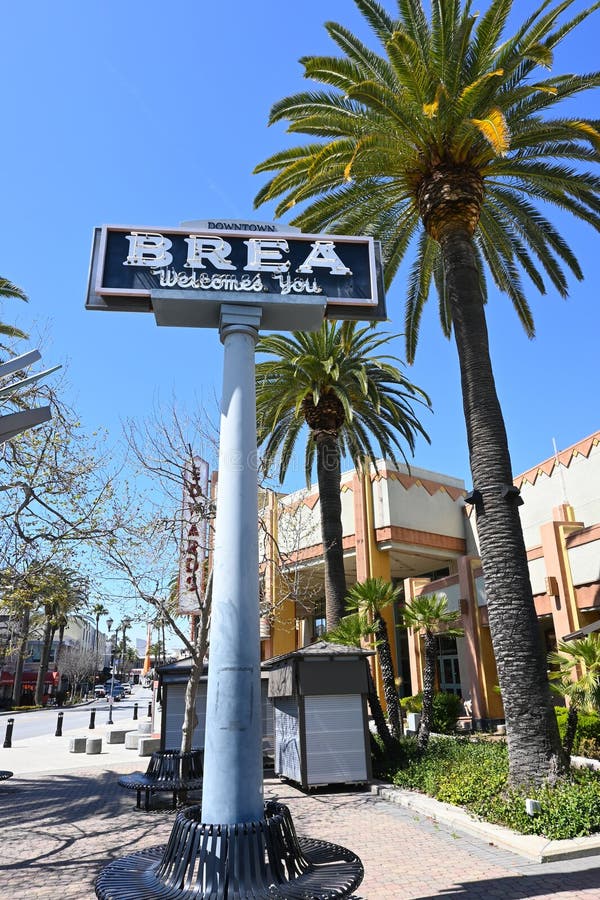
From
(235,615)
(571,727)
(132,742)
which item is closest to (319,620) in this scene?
(132,742)

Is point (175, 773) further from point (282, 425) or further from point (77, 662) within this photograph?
point (77, 662)

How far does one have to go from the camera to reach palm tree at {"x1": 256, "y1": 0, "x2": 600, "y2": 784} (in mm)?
10336

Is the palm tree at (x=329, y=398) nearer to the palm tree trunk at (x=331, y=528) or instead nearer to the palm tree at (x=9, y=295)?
the palm tree trunk at (x=331, y=528)

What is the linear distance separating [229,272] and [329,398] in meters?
12.6

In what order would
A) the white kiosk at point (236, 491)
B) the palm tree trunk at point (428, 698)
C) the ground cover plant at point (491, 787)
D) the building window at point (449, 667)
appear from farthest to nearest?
the building window at point (449, 667) → the palm tree trunk at point (428, 698) → the ground cover plant at point (491, 787) → the white kiosk at point (236, 491)

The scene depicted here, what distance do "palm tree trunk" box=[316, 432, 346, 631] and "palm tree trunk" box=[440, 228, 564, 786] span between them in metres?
7.50

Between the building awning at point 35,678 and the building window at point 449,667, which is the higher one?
the building awning at point 35,678

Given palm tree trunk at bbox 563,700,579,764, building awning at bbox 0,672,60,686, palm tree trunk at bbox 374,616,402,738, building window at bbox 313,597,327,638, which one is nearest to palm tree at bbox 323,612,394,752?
palm tree trunk at bbox 374,616,402,738

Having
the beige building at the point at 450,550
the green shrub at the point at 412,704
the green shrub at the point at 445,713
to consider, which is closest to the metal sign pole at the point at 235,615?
the beige building at the point at 450,550

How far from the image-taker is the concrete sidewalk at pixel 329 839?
6715 millimetres

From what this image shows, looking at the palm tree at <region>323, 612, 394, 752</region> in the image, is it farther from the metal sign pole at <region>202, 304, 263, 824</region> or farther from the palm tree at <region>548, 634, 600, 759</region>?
the metal sign pole at <region>202, 304, 263, 824</region>

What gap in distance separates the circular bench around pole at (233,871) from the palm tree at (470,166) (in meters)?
5.60

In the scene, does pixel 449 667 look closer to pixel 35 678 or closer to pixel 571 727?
pixel 571 727

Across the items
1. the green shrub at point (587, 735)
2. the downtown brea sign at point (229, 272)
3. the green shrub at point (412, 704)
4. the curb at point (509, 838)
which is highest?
the downtown brea sign at point (229, 272)
